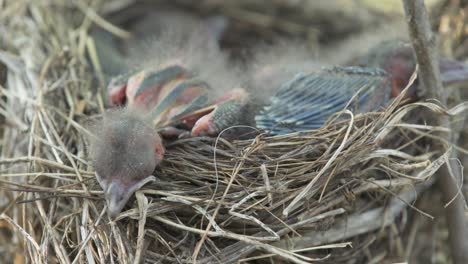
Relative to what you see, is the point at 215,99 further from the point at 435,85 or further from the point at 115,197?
the point at 435,85

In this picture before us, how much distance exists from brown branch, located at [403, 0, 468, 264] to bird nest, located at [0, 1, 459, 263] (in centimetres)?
8

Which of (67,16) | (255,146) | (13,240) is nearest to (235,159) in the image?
(255,146)

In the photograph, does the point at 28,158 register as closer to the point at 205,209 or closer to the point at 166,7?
the point at 205,209

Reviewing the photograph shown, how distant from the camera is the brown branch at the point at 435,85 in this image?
139 centimetres

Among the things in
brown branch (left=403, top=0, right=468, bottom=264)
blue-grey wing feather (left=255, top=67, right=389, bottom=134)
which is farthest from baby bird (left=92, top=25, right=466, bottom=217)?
brown branch (left=403, top=0, right=468, bottom=264)

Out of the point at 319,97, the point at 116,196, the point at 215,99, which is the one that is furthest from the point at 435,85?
the point at 116,196

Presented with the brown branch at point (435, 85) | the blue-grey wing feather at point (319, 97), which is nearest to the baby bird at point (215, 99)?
the blue-grey wing feather at point (319, 97)

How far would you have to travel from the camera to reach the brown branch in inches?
54.5

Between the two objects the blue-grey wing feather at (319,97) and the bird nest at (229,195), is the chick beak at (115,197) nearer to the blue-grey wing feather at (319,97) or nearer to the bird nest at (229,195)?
the bird nest at (229,195)

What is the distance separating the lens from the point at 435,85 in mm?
1453

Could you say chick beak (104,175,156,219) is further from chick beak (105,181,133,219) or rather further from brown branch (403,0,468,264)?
brown branch (403,0,468,264)

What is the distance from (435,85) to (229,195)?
0.66 meters

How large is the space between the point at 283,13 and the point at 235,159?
1433 millimetres

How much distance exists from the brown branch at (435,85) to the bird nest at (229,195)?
0.08m
